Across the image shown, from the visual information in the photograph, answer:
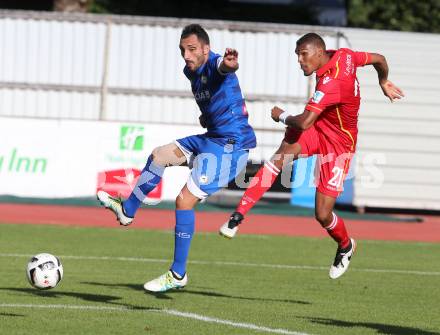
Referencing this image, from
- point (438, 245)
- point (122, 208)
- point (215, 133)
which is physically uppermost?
point (215, 133)

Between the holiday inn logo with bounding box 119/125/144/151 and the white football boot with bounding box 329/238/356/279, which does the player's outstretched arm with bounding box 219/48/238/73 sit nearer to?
the white football boot with bounding box 329/238/356/279

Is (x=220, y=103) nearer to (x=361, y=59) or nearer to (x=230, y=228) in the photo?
(x=230, y=228)

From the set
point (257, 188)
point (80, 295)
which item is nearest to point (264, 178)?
point (257, 188)

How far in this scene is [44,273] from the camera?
33.7 ft

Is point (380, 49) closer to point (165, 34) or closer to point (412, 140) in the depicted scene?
point (412, 140)

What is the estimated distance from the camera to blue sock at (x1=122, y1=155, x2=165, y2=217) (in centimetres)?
1144

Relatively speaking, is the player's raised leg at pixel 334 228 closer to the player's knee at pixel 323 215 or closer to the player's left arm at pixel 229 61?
the player's knee at pixel 323 215

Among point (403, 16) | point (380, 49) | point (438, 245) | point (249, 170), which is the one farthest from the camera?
point (403, 16)

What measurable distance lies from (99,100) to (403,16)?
12.7 m

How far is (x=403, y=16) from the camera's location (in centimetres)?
3600

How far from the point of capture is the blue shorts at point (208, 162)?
36.9 feet

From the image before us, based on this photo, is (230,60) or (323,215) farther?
(323,215)

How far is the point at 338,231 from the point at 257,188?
0.99 metres

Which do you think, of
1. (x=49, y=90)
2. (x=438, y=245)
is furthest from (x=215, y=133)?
(x=49, y=90)
